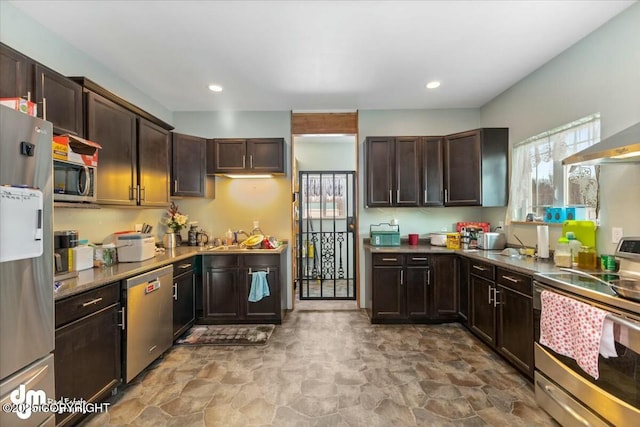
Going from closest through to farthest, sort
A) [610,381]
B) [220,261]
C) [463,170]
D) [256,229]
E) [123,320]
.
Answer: [610,381] → [123,320] → [220,261] → [463,170] → [256,229]

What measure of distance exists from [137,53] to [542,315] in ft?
13.1

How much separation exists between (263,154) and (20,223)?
2684 mm

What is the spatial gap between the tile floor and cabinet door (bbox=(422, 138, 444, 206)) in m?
1.71

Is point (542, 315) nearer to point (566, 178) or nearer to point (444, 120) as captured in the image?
point (566, 178)

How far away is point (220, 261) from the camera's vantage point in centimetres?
342

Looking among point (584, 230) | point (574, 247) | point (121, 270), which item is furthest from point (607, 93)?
point (121, 270)

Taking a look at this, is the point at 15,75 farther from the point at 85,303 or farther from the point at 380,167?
the point at 380,167

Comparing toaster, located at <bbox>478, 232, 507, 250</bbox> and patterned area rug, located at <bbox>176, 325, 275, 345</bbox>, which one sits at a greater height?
toaster, located at <bbox>478, 232, 507, 250</bbox>

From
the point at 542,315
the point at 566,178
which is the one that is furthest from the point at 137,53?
the point at 566,178

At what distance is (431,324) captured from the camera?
3484 mm

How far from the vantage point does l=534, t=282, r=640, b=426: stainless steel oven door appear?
4.60ft

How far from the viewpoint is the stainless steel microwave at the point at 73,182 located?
6.34 ft

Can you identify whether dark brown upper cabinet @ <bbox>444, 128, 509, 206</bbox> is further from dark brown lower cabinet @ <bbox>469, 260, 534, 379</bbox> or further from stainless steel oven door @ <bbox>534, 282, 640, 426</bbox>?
stainless steel oven door @ <bbox>534, 282, 640, 426</bbox>

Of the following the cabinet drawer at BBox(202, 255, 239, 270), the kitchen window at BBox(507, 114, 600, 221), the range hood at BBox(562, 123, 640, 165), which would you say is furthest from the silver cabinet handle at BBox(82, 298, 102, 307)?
the kitchen window at BBox(507, 114, 600, 221)
